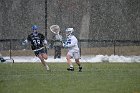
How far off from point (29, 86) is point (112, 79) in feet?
11.1

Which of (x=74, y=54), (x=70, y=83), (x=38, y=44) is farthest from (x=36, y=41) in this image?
(x=70, y=83)

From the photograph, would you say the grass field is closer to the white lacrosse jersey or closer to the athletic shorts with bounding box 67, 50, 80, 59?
the athletic shorts with bounding box 67, 50, 80, 59

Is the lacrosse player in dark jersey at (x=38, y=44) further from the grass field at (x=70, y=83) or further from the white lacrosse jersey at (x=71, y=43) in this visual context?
the grass field at (x=70, y=83)

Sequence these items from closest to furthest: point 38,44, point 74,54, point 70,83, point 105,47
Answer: point 70,83
point 74,54
point 38,44
point 105,47

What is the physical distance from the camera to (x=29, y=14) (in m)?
56.7

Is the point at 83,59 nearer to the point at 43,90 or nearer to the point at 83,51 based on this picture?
the point at 83,51

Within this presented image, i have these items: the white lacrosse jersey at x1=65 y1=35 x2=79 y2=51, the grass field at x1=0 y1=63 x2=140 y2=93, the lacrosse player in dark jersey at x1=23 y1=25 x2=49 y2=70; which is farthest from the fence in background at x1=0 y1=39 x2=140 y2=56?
the grass field at x1=0 y1=63 x2=140 y2=93

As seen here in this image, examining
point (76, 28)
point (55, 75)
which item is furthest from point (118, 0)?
point (55, 75)

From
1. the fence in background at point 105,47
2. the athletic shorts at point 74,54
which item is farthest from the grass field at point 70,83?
the fence in background at point 105,47

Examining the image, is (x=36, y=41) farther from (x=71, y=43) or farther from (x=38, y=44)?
(x=71, y=43)

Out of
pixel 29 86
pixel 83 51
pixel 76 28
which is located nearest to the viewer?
pixel 29 86

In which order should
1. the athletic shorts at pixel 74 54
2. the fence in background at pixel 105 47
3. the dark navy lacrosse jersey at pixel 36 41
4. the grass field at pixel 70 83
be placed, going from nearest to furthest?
the grass field at pixel 70 83 < the athletic shorts at pixel 74 54 < the dark navy lacrosse jersey at pixel 36 41 < the fence in background at pixel 105 47

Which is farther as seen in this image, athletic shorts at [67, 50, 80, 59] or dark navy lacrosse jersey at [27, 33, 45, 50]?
dark navy lacrosse jersey at [27, 33, 45, 50]

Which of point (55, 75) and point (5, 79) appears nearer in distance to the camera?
point (5, 79)
